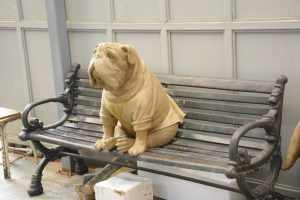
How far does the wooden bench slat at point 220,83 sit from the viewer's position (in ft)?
11.2

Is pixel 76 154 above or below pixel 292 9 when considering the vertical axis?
below

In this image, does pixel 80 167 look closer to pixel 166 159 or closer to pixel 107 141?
pixel 107 141

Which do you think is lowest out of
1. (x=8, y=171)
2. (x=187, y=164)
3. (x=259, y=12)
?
(x=8, y=171)

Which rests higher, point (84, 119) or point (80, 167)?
point (84, 119)

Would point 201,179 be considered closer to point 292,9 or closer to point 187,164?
point 187,164

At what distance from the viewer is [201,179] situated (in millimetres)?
3551

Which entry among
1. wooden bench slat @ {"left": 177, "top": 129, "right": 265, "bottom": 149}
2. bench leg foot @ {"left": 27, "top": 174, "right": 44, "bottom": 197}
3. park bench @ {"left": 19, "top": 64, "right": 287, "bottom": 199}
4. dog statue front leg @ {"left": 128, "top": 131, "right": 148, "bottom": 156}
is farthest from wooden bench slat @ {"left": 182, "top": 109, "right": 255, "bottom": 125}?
bench leg foot @ {"left": 27, "top": 174, "right": 44, "bottom": 197}

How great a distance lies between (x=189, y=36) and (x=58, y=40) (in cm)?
137

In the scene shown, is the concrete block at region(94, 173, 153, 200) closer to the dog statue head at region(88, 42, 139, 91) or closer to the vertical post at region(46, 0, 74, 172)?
the dog statue head at region(88, 42, 139, 91)

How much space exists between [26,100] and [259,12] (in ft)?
9.67

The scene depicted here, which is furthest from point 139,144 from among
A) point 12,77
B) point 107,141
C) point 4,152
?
point 12,77

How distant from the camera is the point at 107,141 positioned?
11.5 feet

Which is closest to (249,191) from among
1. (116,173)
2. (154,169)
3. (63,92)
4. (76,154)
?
(154,169)

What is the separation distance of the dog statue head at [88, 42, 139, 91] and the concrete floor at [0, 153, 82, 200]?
55.7 inches
